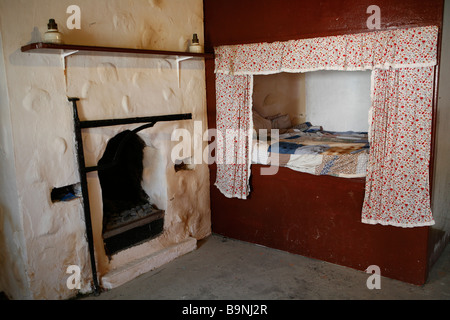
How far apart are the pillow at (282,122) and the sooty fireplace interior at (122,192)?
186cm

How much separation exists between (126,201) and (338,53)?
2.99 meters

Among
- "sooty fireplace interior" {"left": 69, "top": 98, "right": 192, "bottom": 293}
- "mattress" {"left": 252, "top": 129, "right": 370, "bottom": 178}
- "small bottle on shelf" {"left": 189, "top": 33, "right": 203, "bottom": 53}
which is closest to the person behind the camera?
→ "sooty fireplace interior" {"left": 69, "top": 98, "right": 192, "bottom": 293}

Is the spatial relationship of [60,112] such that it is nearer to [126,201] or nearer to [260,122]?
[126,201]

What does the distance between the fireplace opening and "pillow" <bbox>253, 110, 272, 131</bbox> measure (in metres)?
1.75

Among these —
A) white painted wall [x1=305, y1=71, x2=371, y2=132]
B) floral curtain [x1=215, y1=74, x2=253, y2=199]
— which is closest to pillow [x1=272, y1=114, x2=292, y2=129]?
white painted wall [x1=305, y1=71, x2=371, y2=132]

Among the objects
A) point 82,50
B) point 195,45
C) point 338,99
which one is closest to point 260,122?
point 338,99

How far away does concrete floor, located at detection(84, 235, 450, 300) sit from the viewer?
143 inches

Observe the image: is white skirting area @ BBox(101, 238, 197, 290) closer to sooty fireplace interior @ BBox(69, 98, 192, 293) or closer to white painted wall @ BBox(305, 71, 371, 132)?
sooty fireplace interior @ BBox(69, 98, 192, 293)

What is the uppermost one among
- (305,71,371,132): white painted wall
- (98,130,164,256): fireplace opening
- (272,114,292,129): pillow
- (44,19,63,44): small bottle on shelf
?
(44,19,63,44): small bottle on shelf

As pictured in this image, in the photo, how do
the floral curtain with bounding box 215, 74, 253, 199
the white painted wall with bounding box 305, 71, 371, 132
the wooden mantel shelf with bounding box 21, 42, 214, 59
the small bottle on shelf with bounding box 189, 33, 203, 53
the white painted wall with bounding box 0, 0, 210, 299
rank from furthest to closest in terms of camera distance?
the white painted wall with bounding box 305, 71, 371, 132
the floral curtain with bounding box 215, 74, 253, 199
the small bottle on shelf with bounding box 189, 33, 203, 53
the white painted wall with bounding box 0, 0, 210, 299
the wooden mantel shelf with bounding box 21, 42, 214, 59

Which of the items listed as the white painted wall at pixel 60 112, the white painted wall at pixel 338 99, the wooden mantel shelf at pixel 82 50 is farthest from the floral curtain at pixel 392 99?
the white painted wall at pixel 338 99

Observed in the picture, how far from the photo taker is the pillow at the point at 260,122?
543 centimetres

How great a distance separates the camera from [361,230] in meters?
3.96

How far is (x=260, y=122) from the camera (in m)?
5.55
